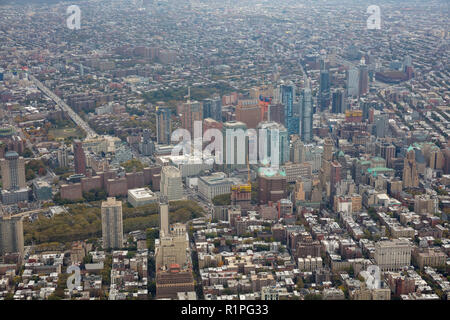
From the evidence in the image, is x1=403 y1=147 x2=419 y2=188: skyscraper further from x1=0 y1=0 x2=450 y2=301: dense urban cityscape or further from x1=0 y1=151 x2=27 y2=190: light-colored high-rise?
x1=0 y1=151 x2=27 y2=190: light-colored high-rise

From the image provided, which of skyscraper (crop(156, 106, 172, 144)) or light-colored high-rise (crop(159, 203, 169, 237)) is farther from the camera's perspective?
skyscraper (crop(156, 106, 172, 144))

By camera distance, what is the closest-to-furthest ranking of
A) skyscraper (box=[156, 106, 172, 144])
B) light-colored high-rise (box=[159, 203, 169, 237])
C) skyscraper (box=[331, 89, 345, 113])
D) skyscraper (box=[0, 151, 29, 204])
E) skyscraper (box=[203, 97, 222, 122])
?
light-colored high-rise (box=[159, 203, 169, 237]) → skyscraper (box=[0, 151, 29, 204]) → skyscraper (box=[156, 106, 172, 144]) → skyscraper (box=[203, 97, 222, 122]) → skyscraper (box=[331, 89, 345, 113])

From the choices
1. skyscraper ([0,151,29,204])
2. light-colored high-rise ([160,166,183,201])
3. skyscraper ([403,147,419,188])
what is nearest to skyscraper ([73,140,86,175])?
skyscraper ([0,151,29,204])

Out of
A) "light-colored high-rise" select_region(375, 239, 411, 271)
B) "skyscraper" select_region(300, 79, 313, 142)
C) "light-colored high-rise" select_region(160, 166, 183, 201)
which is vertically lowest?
"light-colored high-rise" select_region(375, 239, 411, 271)

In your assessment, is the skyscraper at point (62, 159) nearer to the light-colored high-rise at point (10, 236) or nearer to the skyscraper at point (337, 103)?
the light-colored high-rise at point (10, 236)

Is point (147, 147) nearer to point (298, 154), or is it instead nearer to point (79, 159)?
point (79, 159)

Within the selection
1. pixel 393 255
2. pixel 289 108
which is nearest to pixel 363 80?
pixel 289 108

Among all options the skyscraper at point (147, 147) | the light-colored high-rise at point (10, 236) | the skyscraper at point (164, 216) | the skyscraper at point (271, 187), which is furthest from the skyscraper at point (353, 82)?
the light-colored high-rise at point (10, 236)

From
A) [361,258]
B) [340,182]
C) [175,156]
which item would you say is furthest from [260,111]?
[361,258]
